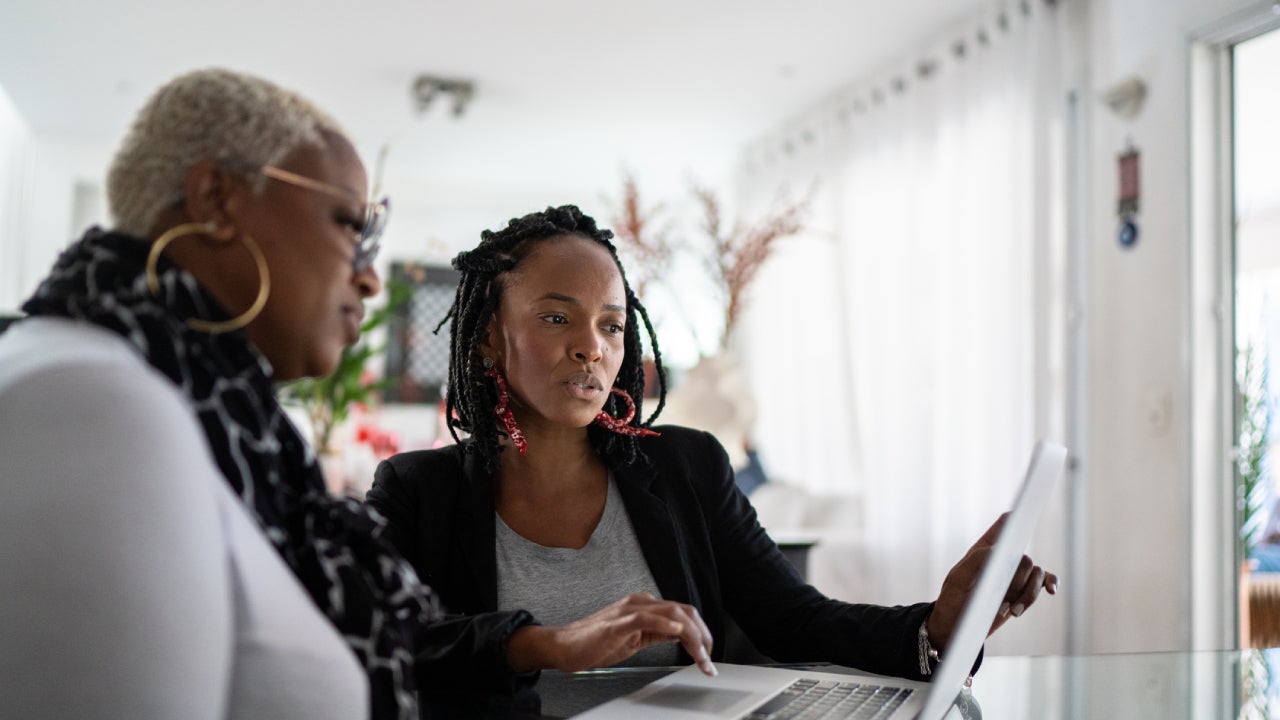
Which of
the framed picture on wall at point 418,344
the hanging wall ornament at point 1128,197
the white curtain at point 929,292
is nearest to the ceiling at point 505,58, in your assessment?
the white curtain at point 929,292

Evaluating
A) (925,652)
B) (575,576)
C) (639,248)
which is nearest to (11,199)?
(639,248)

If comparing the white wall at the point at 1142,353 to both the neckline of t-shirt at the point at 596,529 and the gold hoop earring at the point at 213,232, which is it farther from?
the gold hoop earring at the point at 213,232

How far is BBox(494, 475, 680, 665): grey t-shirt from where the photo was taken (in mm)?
1273

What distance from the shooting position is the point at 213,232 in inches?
26.7

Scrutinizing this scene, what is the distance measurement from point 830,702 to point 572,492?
0.56m

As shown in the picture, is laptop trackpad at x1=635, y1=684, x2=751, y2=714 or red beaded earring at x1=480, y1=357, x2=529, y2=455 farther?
red beaded earring at x1=480, y1=357, x2=529, y2=455

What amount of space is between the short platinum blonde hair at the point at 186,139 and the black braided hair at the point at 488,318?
72 cm

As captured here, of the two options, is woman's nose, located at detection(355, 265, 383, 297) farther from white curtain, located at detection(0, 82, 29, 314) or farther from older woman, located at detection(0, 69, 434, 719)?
white curtain, located at detection(0, 82, 29, 314)

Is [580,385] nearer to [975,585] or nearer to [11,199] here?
[975,585]

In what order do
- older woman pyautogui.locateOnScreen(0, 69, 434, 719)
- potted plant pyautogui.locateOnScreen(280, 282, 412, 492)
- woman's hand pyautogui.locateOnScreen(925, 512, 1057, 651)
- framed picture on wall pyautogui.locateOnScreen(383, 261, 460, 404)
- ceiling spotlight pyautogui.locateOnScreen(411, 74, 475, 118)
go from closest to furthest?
older woman pyautogui.locateOnScreen(0, 69, 434, 719) < woman's hand pyautogui.locateOnScreen(925, 512, 1057, 651) < potted plant pyautogui.locateOnScreen(280, 282, 412, 492) < ceiling spotlight pyautogui.locateOnScreen(411, 74, 475, 118) < framed picture on wall pyautogui.locateOnScreen(383, 261, 460, 404)

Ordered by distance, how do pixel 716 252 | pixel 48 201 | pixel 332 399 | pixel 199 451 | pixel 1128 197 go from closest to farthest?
pixel 199 451 < pixel 716 252 < pixel 1128 197 < pixel 332 399 < pixel 48 201

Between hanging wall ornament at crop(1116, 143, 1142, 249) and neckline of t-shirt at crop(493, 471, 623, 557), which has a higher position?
hanging wall ornament at crop(1116, 143, 1142, 249)

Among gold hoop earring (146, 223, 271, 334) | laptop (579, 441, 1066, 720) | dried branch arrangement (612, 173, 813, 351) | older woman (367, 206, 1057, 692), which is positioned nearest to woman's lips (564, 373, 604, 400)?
older woman (367, 206, 1057, 692)

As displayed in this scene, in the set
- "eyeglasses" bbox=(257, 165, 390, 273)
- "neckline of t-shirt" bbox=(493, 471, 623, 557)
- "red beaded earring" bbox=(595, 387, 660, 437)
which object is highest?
"eyeglasses" bbox=(257, 165, 390, 273)
